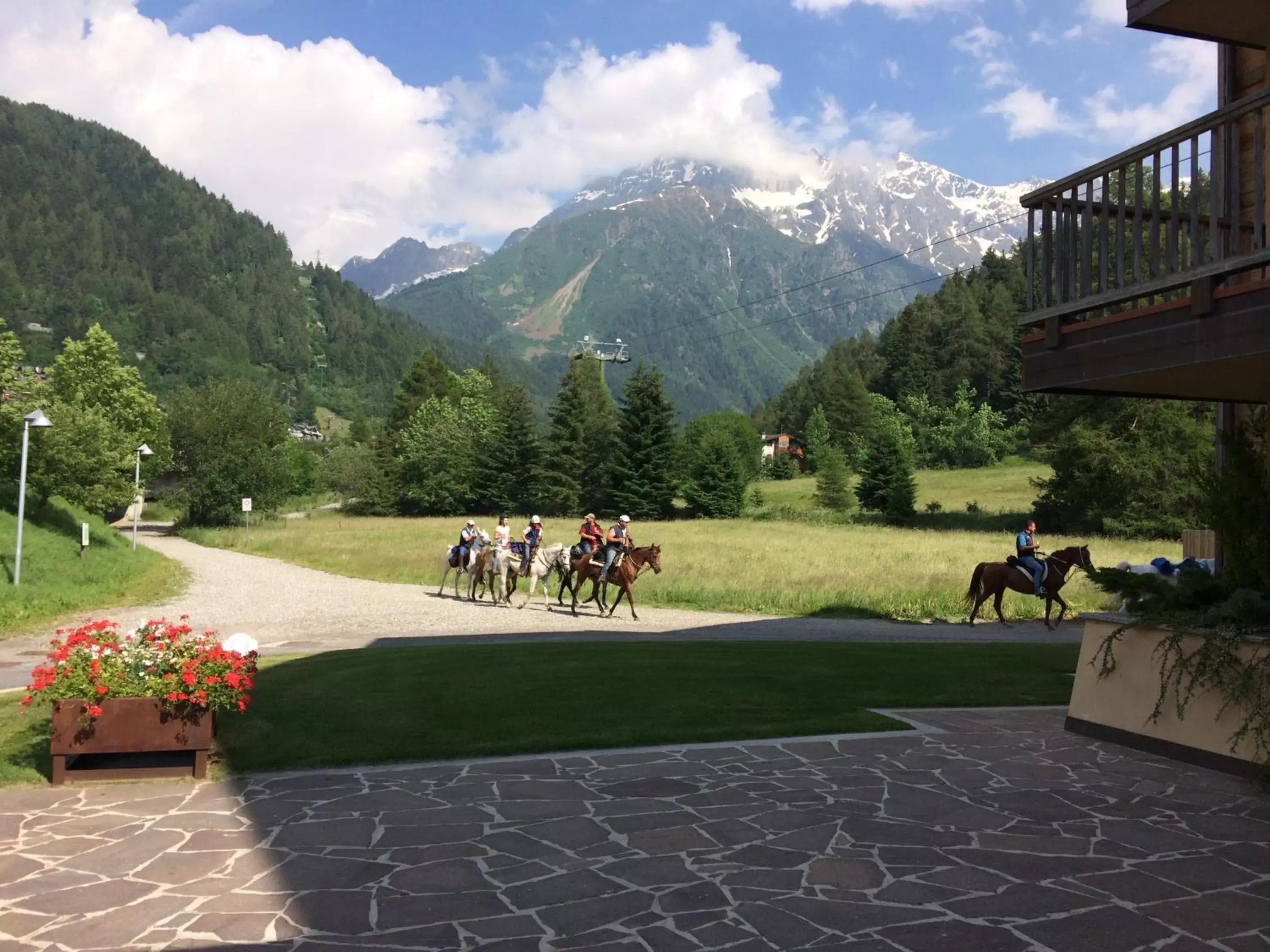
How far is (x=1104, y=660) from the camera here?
29.2 feet

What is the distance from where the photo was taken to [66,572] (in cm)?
2730

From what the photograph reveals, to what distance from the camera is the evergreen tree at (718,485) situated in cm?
6650

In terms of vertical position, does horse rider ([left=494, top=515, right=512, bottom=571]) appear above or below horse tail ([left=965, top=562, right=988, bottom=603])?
above

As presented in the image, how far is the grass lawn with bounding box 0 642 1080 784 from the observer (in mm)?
8852

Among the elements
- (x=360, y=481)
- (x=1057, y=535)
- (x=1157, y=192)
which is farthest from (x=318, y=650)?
(x=360, y=481)

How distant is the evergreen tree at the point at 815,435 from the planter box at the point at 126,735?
9734cm

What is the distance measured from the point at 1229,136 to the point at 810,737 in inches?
231

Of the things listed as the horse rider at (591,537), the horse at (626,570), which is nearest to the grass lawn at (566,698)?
the horse at (626,570)

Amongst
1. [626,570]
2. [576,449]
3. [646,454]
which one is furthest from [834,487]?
[626,570]

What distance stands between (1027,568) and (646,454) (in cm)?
4526

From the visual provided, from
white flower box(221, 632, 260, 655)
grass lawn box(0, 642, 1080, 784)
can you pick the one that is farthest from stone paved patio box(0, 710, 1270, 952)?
white flower box(221, 632, 260, 655)

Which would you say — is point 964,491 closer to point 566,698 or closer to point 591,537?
point 591,537

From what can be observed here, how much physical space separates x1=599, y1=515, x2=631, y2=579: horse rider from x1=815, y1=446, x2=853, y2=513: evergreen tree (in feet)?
157

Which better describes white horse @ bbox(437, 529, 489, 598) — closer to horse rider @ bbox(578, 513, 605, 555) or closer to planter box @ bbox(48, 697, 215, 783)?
horse rider @ bbox(578, 513, 605, 555)
